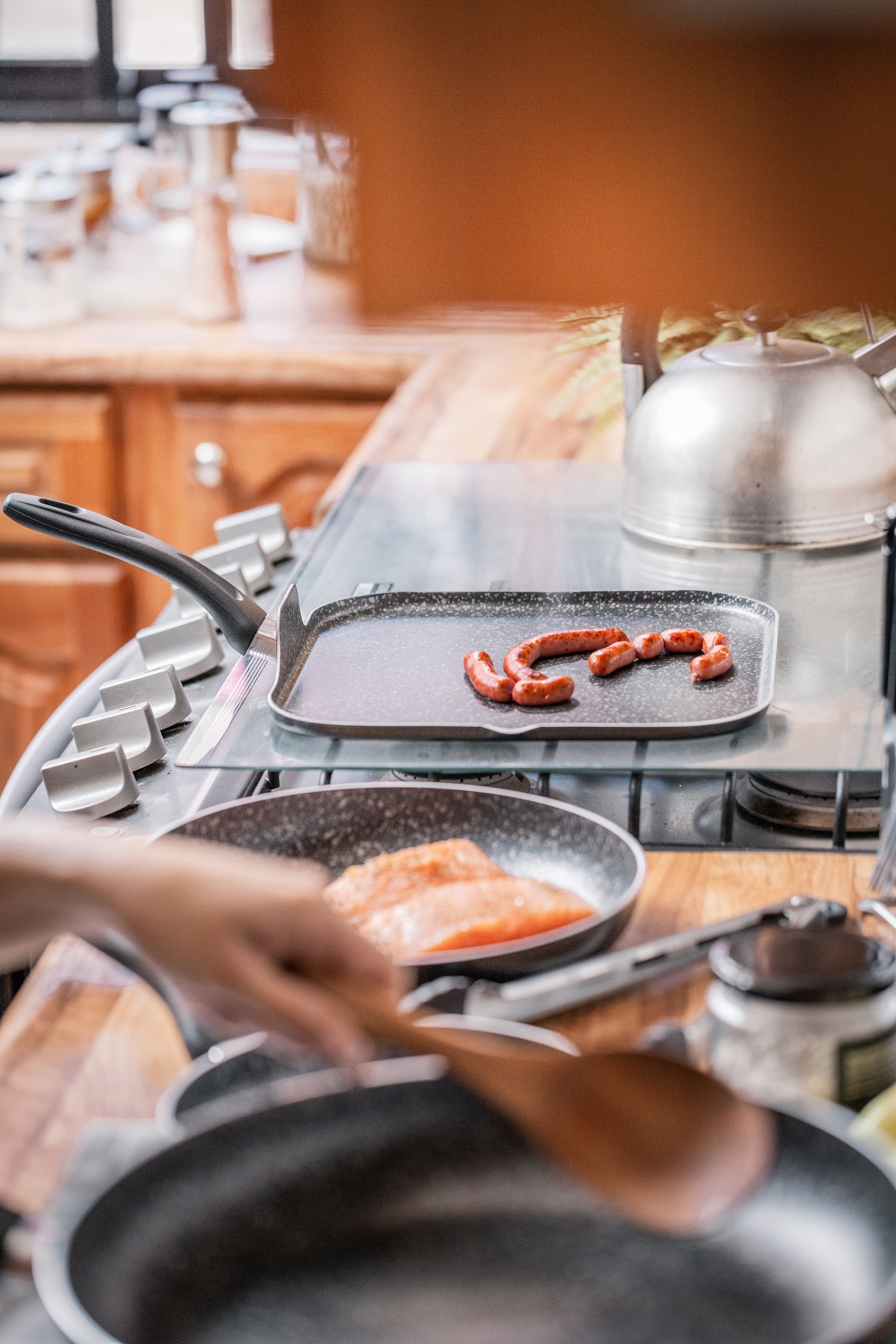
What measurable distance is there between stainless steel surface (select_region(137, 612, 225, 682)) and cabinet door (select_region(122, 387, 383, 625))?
1.28 m

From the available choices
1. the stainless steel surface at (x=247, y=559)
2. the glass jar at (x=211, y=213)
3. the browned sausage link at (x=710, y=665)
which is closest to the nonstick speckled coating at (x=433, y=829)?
the browned sausage link at (x=710, y=665)

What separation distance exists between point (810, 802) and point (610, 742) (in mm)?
155

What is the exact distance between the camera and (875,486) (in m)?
1.40

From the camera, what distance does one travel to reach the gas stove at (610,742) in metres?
0.98

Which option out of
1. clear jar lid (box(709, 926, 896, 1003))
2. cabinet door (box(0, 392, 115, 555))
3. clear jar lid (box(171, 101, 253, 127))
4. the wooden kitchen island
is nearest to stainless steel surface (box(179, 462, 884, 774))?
clear jar lid (box(709, 926, 896, 1003))

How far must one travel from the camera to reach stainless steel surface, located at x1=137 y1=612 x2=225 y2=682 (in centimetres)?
129

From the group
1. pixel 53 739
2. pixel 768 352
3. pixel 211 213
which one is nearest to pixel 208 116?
pixel 211 213

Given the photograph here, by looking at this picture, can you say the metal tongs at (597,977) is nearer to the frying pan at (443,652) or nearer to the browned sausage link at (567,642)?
the frying pan at (443,652)

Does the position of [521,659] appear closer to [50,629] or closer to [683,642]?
[683,642]

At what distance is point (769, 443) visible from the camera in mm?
1368

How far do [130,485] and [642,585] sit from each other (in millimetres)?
1476

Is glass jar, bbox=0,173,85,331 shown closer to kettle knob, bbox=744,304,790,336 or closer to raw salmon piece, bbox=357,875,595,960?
kettle knob, bbox=744,304,790,336

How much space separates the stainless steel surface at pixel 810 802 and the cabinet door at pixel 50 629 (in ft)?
5.79

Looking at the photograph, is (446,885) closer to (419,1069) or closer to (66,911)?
(419,1069)
